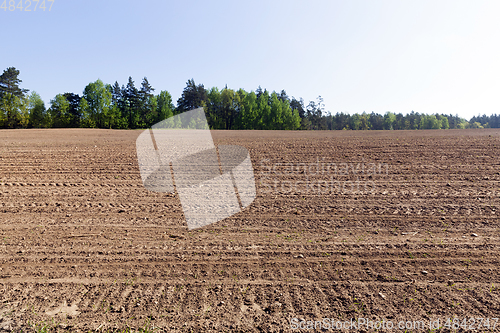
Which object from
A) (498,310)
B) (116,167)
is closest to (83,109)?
(116,167)

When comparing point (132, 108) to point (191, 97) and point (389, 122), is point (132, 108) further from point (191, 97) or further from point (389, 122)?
point (389, 122)

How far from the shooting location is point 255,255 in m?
4.74

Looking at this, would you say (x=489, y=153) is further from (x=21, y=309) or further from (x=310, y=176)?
(x=21, y=309)

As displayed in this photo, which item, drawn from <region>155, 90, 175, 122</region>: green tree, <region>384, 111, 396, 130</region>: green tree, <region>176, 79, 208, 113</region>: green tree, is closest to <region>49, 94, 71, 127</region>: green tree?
<region>155, 90, 175, 122</region>: green tree

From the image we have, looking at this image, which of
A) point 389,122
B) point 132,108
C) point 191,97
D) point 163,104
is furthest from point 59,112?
point 389,122

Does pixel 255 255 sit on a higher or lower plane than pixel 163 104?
lower

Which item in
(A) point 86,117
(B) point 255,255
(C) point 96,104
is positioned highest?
(C) point 96,104

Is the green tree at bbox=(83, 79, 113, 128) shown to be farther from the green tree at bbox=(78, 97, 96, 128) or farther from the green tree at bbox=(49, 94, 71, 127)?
the green tree at bbox=(49, 94, 71, 127)

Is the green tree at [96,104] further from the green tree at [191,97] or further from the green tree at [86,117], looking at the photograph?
the green tree at [191,97]

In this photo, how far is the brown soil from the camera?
338cm

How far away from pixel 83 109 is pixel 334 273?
55.9 meters

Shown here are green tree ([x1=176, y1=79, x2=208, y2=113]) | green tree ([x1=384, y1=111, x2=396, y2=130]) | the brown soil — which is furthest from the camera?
green tree ([x1=384, y1=111, x2=396, y2=130])

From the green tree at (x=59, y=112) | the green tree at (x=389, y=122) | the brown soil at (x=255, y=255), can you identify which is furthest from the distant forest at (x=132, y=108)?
the green tree at (x=389, y=122)

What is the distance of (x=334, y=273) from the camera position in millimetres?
4195
